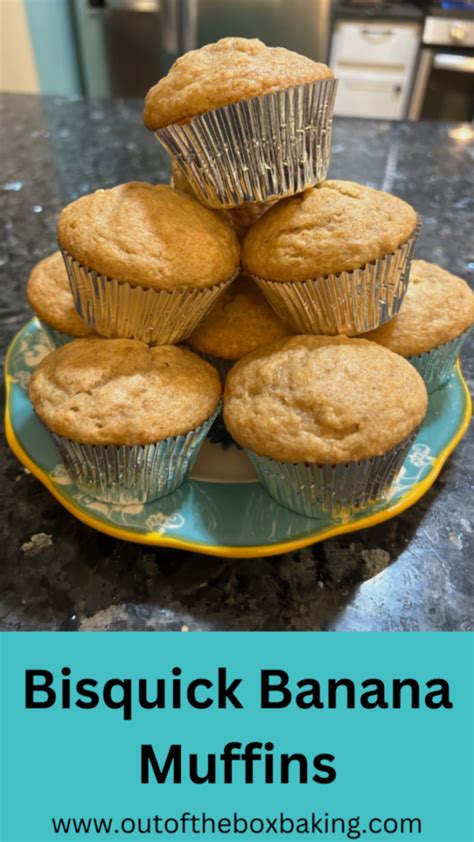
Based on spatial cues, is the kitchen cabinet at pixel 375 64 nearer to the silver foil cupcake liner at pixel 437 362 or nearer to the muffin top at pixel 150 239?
the silver foil cupcake liner at pixel 437 362

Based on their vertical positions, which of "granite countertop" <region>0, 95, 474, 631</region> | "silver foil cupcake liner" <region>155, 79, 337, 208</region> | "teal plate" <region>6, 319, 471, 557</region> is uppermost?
"silver foil cupcake liner" <region>155, 79, 337, 208</region>

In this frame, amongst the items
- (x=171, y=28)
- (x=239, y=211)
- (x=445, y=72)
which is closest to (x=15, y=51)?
(x=171, y=28)

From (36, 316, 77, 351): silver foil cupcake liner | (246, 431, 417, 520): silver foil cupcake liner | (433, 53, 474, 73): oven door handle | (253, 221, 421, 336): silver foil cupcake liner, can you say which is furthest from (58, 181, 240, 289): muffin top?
(433, 53, 474, 73): oven door handle

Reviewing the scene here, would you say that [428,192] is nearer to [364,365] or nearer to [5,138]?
[364,365]

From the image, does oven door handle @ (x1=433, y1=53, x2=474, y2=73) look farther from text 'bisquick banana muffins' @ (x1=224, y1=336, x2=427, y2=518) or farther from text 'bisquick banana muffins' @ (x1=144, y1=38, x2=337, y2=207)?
text 'bisquick banana muffins' @ (x1=224, y1=336, x2=427, y2=518)

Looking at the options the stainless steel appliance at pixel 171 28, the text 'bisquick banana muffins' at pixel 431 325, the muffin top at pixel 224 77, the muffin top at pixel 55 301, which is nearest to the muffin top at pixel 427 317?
the text 'bisquick banana muffins' at pixel 431 325

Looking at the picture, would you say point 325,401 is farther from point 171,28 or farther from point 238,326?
point 171,28
